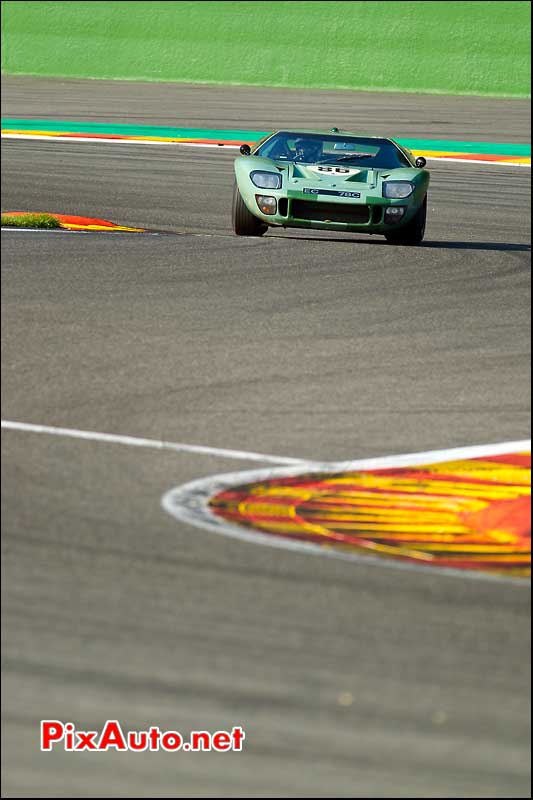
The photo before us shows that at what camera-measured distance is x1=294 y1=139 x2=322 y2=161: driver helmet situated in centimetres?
1374

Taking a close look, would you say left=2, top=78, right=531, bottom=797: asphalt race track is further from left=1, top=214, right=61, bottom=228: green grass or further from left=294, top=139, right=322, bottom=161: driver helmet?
left=1, top=214, right=61, bottom=228: green grass

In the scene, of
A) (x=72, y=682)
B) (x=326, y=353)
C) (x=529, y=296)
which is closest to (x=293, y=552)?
(x=72, y=682)

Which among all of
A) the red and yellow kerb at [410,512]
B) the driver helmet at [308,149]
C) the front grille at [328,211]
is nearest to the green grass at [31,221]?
the driver helmet at [308,149]

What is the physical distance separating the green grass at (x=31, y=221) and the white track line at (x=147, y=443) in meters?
6.79

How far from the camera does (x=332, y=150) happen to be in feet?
46.1

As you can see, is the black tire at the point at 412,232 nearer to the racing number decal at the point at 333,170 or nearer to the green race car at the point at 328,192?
the green race car at the point at 328,192

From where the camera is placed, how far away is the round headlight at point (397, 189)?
13.3m

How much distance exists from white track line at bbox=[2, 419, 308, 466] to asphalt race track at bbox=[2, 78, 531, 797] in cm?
9

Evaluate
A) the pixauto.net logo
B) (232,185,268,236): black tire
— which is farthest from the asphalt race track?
(232,185,268,236): black tire

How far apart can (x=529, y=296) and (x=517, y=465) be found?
483cm

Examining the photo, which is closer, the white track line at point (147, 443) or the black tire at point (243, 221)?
the white track line at point (147, 443)

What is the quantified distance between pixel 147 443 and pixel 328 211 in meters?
6.33

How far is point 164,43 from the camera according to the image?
1752 inches

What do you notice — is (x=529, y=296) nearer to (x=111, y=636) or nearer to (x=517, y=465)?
(x=517, y=465)
